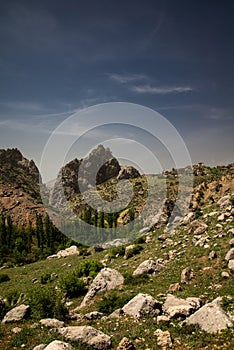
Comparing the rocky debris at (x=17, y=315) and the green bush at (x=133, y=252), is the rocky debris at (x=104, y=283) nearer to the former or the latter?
the rocky debris at (x=17, y=315)

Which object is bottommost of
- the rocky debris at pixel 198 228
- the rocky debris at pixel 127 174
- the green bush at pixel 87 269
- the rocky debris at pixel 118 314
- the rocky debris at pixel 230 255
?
the green bush at pixel 87 269

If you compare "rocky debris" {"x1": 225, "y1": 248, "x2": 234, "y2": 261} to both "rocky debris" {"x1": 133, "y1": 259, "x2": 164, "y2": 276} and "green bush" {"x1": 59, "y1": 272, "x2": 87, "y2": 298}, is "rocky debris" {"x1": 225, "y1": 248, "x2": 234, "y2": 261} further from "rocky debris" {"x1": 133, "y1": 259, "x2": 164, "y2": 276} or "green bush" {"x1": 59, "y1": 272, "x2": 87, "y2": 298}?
"green bush" {"x1": 59, "y1": 272, "x2": 87, "y2": 298}

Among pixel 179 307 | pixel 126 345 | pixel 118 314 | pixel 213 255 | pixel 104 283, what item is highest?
pixel 213 255

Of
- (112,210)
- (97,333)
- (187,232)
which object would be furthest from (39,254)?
(97,333)

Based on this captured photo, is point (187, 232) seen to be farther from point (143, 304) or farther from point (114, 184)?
point (114, 184)

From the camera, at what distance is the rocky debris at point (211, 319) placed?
14125 mm

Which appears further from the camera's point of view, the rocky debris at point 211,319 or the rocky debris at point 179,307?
the rocky debris at point 179,307

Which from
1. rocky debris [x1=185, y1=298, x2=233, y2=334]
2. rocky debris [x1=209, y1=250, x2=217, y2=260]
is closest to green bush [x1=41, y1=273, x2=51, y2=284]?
rocky debris [x1=209, y1=250, x2=217, y2=260]

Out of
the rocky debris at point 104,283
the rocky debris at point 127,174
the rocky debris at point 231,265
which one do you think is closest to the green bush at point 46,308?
the rocky debris at point 104,283

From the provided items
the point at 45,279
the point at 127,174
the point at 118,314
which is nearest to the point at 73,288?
the point at 118,314

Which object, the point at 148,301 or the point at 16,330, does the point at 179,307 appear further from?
the point at 16,330

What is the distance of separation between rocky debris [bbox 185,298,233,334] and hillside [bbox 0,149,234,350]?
50 millimetres

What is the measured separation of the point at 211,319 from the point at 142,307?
482 cm

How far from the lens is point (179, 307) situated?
1716 centimetres
